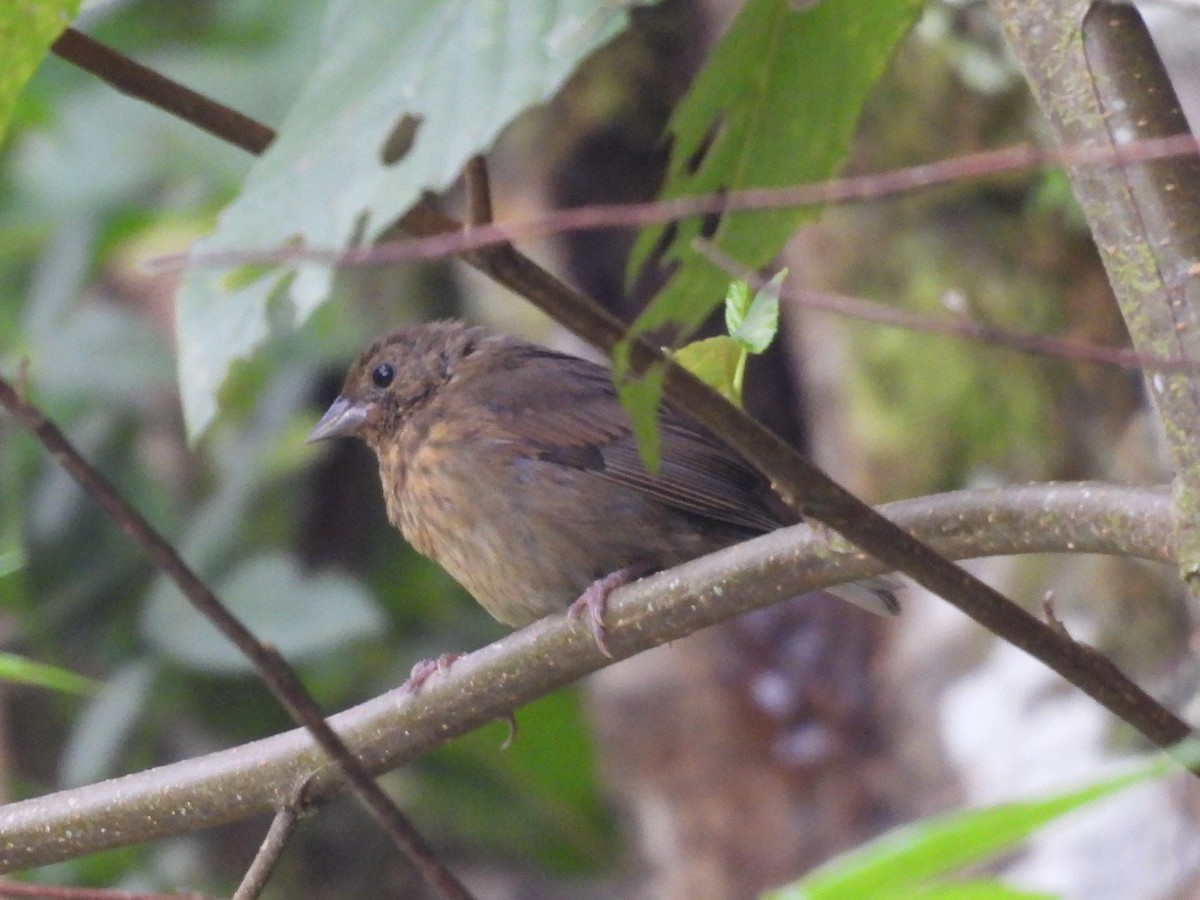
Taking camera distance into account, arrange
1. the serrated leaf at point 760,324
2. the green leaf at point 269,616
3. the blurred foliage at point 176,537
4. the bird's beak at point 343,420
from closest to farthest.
Result: the serrated leaf at point 760,324, the bird's beak at point 343,420, the green leaf at point 269,616, the blurred foliage at point 176,537

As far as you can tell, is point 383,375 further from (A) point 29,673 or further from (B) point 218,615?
(B) point 218,615

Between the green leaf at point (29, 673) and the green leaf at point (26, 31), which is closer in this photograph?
the green leaf at point (26, 31)

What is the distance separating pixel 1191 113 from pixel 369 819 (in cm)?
466

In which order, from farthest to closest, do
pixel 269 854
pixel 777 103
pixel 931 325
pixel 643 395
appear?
pixel 269 854 < pixel 777 103 < pixel 643 395 < pixel 931 325

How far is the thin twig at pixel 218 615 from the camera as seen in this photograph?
4.81 feet

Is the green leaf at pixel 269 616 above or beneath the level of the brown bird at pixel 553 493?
beneath

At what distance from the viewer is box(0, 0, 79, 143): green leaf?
1.44 metres

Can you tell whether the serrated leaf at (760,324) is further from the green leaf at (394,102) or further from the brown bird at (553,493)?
the brown bird at (553,493)

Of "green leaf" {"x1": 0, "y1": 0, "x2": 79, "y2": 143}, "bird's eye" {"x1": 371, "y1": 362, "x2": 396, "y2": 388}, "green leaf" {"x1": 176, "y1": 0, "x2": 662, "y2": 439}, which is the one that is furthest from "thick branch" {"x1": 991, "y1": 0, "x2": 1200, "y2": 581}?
"bird's eye" {"x1": 371, "y1": 362, "x2": 396, "y2": 388}

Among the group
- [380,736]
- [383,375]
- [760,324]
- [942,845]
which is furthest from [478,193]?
[383,375]

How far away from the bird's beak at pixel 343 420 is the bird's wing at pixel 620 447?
439 millimetres

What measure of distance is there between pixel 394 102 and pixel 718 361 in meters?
0.50

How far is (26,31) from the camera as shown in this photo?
1.45 metres

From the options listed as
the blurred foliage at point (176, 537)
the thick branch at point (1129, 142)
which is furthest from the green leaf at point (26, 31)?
the blurred foliage at point (176, 537)
